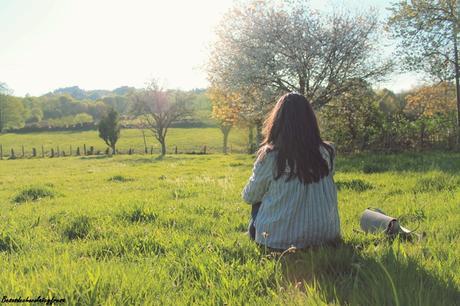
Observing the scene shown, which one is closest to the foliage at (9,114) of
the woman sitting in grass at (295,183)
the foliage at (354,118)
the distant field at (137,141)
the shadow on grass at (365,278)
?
the distant field at (137,141)

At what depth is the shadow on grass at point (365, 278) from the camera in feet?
8.57

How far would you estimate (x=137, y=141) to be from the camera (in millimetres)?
73562

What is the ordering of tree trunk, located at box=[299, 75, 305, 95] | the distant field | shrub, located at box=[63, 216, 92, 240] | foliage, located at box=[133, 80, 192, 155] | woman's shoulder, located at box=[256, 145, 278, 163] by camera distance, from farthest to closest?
the distant field → foliage, located at box=[133, 80, 192, 155] → tree trunk, located at box=[299, 75, 305, 95] → shrub, located at box=[63, 216, 92, 240] → woman's shoulder, located at box=[256, 145, 278, 163]

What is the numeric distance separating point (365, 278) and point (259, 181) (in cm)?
165

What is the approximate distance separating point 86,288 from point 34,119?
140807mm

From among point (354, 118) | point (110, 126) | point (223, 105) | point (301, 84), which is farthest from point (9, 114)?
point (354, 118)

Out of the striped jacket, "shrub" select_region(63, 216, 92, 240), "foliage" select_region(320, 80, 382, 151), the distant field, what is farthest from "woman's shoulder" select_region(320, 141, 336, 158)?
the distant field

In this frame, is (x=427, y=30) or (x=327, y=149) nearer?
(x=327, y=149)

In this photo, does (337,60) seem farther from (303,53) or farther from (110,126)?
(110,126)

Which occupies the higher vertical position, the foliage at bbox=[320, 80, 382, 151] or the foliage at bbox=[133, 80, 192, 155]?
the foliage at bbox=[133, 80, 192, 155]

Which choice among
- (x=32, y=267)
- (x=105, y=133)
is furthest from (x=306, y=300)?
(x=105, y=133)

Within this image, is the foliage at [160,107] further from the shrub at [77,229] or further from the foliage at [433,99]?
the shrub at [77,229]

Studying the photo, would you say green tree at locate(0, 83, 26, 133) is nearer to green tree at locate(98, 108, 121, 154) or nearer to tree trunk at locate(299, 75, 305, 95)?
green tree at locate(98, 108, 121, 154)

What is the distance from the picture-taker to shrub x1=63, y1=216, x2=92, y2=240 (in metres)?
5.86
